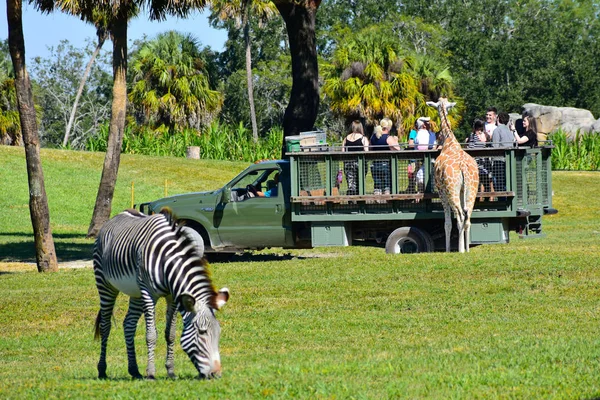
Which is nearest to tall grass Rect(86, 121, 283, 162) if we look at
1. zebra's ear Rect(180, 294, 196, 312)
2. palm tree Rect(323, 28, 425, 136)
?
palm tree Rect(323, 28, 425, 136)

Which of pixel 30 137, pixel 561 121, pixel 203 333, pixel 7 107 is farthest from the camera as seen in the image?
pixel 561 121

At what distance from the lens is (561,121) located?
52562 mm

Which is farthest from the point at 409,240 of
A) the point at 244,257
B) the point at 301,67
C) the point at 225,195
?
the point at 301,67

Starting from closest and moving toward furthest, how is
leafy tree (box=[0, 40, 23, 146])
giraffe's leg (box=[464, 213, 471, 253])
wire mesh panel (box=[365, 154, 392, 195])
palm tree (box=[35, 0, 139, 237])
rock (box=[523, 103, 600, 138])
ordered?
giraffe's leg (box=[464, 213, 471, 253]), wire mesh panel (box=[365, 154, 392, 195]), palm tree (box=[35, 0, 139, 237]), leafy tree (box=[0, 40, 23, 146]), rock (box=[523, 103, 600, 138])

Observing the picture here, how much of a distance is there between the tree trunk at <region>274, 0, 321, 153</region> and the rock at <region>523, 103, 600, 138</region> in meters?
29.4

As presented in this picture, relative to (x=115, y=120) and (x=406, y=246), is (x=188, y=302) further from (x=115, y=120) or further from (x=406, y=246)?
(x=115, y=120)

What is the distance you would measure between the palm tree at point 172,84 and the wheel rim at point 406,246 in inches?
1159

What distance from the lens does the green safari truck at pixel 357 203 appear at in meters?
18.7

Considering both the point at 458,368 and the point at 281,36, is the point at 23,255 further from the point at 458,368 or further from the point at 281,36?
the point at 281,36

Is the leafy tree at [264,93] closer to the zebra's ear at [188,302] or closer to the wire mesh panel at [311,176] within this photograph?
the wire mesh panel at [311,176]

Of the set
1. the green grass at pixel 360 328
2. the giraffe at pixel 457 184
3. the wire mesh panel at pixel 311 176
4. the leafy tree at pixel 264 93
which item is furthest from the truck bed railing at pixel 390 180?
the leafy tree at pixel 264 93

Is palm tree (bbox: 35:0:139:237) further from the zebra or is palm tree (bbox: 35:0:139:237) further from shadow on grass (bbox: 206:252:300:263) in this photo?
the zebra

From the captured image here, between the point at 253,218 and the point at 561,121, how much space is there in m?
36.4

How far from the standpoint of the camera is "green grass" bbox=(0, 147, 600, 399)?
863cm
